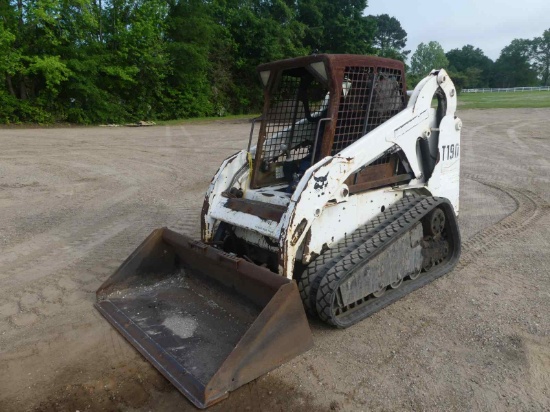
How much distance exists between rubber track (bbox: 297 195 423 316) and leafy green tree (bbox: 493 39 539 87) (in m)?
104

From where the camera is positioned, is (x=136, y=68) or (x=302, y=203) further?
(x=136, y=68)

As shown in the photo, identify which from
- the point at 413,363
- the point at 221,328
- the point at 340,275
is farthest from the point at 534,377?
the point at 221,328

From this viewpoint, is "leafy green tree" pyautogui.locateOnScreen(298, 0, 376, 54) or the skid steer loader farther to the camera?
"leafy green tree" pyautogui.locateOnScreen(298, 0, 376, 54)

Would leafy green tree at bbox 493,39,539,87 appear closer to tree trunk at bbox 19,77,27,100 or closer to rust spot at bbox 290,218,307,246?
tree trunk at bbox 19,77,27,100

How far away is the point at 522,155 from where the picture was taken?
1098 centimetres

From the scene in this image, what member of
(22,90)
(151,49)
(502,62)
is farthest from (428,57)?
(22,90)

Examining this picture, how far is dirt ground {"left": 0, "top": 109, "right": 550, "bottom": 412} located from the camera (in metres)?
2.60

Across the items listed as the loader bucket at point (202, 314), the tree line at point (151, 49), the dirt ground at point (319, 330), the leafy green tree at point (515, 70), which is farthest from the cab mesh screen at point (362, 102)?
the leafy green tree at point (515, 70)

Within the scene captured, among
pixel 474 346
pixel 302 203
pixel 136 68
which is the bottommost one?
pixel 474 346

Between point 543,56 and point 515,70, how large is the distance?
60.4 feet

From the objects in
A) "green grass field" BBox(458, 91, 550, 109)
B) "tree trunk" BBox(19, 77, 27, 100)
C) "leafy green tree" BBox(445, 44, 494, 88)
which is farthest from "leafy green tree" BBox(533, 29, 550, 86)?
"tree trunk" BBox(19, 77, 27, 100)

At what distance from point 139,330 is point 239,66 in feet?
90.4

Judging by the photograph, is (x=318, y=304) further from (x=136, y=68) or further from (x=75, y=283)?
(x=136, y=68)

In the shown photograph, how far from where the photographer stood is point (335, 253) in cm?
341
